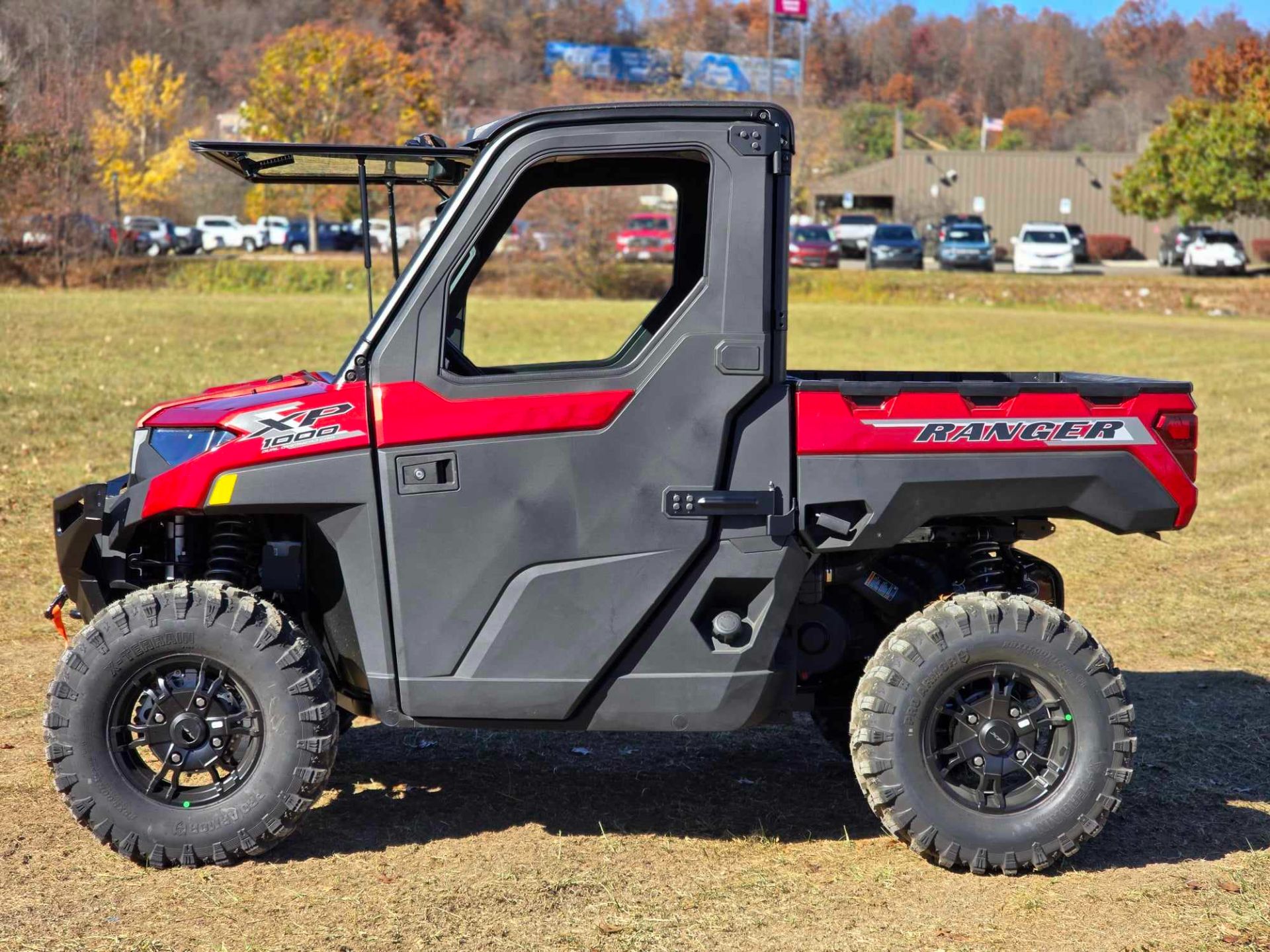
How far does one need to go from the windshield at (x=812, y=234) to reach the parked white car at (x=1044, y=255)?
6.21m

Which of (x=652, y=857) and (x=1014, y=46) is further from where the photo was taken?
(x=1014, y=46)

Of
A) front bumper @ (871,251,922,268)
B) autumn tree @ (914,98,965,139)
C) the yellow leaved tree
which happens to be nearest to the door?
front bumper @ (871,251,922,268)

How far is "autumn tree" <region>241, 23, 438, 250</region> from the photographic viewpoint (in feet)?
165

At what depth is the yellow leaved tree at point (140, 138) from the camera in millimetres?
58531

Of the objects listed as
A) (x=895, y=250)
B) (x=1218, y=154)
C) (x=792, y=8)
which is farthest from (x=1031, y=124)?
(x=1218, y=154)

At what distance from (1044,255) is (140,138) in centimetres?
4028

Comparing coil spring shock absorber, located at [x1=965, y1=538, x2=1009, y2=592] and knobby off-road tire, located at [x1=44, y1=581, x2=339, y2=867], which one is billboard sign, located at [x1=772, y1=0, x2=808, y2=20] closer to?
coil spring shock absorber, located at [x1=965, y1=538, x2=1009, y2=592]

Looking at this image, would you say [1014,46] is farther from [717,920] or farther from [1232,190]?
[717,920]

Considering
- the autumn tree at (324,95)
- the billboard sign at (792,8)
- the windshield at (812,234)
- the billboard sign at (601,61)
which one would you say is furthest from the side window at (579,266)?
the billboard sign at (601,61)

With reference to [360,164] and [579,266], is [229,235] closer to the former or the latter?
[579,266]

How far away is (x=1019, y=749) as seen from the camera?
15.7ft

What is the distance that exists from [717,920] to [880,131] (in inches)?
4001

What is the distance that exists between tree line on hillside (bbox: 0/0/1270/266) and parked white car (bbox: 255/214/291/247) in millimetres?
1887

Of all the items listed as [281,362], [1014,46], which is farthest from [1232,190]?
[1014,46]
